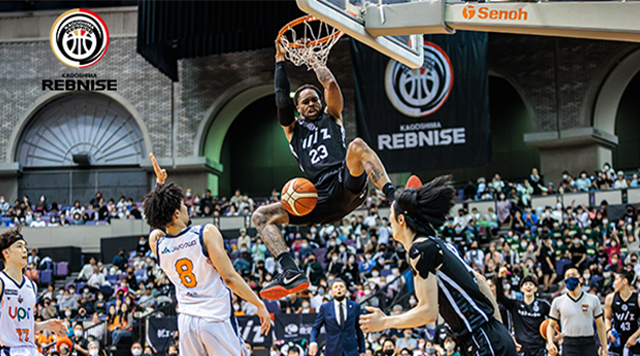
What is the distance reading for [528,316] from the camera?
11.6 meters

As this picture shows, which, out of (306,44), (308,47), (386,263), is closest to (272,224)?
(308,47)

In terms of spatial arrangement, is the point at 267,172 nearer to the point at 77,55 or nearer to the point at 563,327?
the point at 77,55

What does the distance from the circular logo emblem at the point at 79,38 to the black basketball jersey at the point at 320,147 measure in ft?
84.4

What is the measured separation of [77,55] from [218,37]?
696 cm

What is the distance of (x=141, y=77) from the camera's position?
32125mm

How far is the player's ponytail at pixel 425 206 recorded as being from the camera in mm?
5137

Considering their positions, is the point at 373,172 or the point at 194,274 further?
the point at 373,172

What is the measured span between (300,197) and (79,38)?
27.5 meters

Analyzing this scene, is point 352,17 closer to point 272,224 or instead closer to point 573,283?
point 272,224

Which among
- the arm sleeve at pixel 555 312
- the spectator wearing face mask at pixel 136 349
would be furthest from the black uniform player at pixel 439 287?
the spectator wearing face mask at pixel 136 349

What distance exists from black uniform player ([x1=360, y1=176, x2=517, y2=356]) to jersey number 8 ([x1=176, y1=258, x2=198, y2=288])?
5.30ft

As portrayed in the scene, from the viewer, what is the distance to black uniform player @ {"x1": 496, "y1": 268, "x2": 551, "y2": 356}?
37.9ft

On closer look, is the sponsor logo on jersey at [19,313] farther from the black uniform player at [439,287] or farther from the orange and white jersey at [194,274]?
the black uniform player at [439,287]

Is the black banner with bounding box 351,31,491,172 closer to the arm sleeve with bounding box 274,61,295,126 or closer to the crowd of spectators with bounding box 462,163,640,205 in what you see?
the crowd of spectators with bounding box 462,163,640,205
